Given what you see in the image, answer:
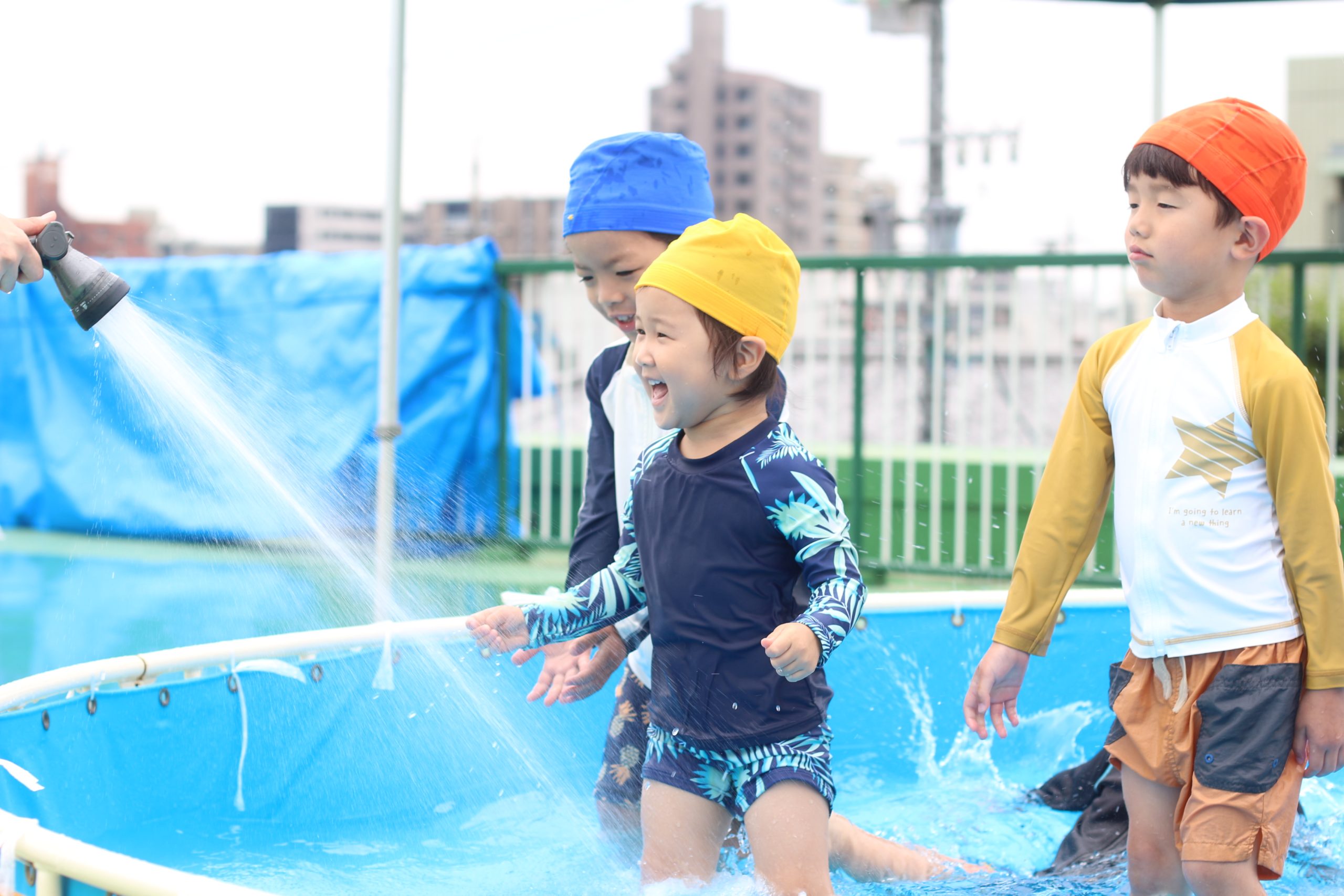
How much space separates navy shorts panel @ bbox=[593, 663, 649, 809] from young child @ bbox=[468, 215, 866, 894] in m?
0.40

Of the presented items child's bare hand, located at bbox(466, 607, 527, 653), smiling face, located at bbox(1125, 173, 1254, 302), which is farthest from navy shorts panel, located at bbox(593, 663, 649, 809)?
smiling face, located at bbox(1125, 173, 1254, 302)

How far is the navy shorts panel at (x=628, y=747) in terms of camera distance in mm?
2486

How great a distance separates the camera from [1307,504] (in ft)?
6.06

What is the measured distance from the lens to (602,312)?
2.50m

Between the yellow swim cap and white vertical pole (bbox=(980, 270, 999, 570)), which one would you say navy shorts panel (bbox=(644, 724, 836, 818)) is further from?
white vertical pole (bbox=(980, 270, 999, 570))

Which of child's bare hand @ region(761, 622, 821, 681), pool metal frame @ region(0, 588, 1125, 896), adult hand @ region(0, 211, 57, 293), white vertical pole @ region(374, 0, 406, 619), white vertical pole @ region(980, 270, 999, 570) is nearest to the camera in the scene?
pool metal frame @ region(0, 588, 1125, 896)

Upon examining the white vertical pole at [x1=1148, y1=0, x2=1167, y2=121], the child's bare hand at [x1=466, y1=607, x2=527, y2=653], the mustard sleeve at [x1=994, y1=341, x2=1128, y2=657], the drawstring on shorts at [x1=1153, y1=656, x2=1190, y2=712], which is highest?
the white vertical pole at [x1=1148, y1=0, x2=1167, y2=121]

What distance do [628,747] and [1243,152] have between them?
148cm

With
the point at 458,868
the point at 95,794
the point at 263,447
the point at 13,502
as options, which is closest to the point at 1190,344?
the point at 458,868

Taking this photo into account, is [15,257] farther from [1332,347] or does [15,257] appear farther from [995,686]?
[1332,347]

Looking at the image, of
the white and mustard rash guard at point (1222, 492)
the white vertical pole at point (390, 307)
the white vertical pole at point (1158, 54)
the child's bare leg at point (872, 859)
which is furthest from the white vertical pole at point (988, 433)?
the white and mustard rash guard at point (1222, 492)

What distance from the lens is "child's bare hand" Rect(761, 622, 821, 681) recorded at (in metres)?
1.75

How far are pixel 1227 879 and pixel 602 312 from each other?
142 centimetres

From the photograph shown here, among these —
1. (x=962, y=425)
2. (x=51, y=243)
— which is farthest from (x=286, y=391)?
(x=51, y=243)
